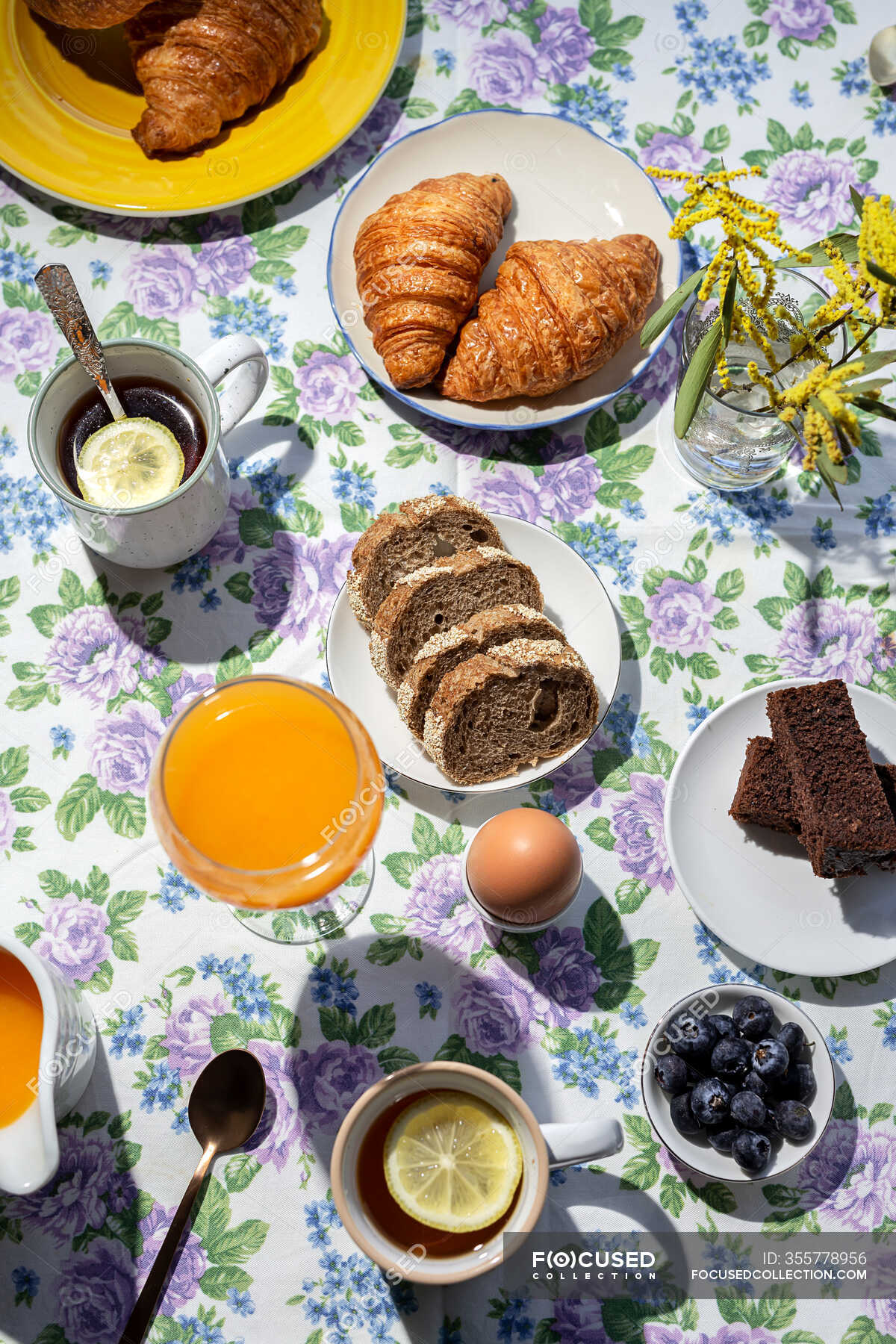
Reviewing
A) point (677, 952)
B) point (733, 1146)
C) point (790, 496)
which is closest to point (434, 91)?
point (790, 496)

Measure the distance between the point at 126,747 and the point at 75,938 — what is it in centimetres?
31

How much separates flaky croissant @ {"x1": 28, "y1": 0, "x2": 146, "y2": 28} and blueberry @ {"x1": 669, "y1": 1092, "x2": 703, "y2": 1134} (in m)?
1.92

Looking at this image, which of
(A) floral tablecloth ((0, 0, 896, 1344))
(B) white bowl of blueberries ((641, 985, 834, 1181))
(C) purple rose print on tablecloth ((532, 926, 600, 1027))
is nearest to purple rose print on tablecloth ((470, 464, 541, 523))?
(A) floral tablecloth ((0, 0, 896, 1344))

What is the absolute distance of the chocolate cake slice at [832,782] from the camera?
146 cm

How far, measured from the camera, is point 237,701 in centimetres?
133

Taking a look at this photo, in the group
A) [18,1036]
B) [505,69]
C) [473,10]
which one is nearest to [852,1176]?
[18,1036]

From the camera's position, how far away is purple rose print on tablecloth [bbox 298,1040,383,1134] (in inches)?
58.8

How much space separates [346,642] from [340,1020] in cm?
59

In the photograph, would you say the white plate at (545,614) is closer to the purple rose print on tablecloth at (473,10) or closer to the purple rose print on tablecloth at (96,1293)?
the purple rose print on tablecloth at (96,1293)

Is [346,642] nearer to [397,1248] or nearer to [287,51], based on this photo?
[397,1248]

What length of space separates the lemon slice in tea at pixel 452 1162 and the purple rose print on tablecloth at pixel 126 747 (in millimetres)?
676

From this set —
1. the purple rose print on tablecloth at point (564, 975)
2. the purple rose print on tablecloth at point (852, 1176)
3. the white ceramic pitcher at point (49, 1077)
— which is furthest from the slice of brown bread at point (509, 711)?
the purple rose print on tablecloth at point (852, 1176)

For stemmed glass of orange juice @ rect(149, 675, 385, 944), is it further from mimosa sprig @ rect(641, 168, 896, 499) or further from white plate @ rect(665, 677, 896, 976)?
mimosa sprig @ rect(641, 168, 896, 499)

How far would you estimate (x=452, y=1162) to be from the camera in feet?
Result: 4.33
